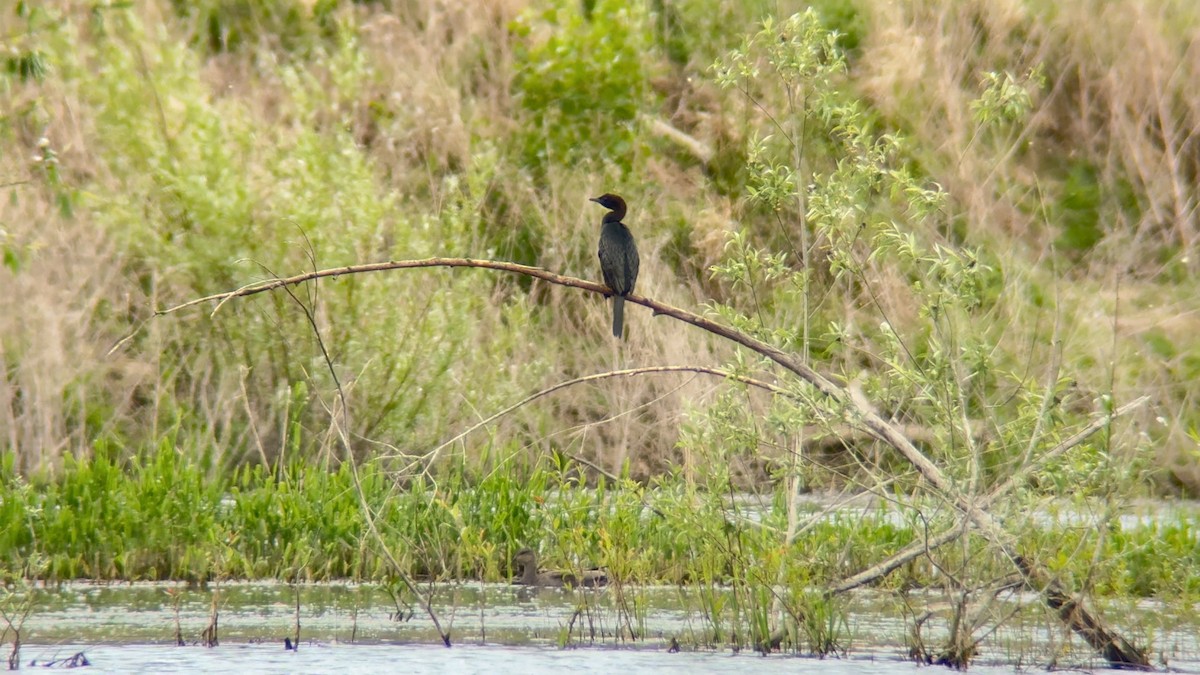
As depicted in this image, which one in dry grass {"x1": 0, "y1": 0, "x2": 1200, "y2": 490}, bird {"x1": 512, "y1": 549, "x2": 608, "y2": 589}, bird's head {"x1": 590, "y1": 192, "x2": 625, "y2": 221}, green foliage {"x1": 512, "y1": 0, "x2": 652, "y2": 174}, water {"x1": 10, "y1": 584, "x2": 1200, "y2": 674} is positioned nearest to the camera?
water {"x1": 10, "y1": 584, "x2": 1200, "y2": 674}

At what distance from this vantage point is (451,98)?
14914 millimetres

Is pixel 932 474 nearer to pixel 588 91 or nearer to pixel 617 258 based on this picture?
pixel 617 258

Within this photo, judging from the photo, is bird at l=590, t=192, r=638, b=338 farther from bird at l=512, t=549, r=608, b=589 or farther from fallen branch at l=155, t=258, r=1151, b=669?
fallen branch at l=155, t=258, r=1151, b=669

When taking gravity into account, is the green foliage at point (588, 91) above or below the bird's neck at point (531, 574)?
above

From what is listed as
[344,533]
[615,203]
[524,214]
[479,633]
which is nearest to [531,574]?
[344,533]

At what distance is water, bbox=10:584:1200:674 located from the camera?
615 centimetres

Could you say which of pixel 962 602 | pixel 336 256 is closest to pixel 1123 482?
pixel 962 602

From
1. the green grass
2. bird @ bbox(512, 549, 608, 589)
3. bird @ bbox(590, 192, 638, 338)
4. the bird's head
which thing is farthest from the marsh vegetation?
the bird's head

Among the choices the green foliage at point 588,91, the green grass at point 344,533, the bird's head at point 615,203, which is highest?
the green foliage at point 588,91

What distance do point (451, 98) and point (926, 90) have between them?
13.3ft

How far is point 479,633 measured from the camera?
22.3 ft

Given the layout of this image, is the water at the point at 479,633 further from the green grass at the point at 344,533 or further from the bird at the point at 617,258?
the bird at the point at 617,258

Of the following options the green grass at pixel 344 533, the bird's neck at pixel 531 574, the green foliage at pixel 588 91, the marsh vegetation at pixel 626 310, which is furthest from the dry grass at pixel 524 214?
the bird's neck at pixel 531 574

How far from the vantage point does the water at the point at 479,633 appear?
242 inches
